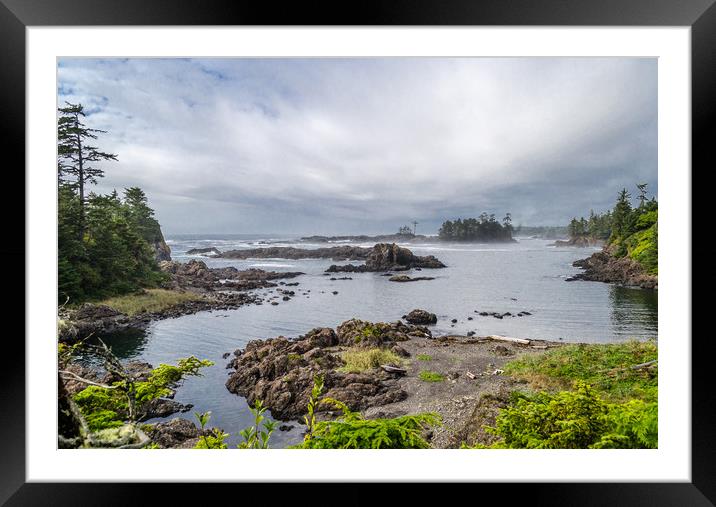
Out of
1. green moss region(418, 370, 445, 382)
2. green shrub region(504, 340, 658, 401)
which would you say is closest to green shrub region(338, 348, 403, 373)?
green moss region(418, 370, 445, 382)

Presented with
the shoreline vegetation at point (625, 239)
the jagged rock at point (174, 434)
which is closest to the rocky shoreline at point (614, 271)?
the shoreline vegetation at point (625, 239)

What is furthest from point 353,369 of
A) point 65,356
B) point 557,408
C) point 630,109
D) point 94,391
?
point 630,109

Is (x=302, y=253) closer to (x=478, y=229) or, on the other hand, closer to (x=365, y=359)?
(x=365, y=359)

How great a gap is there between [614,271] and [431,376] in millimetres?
1463

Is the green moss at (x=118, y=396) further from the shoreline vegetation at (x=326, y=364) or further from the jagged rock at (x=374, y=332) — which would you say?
the jagged rock at (x=374, y=332)

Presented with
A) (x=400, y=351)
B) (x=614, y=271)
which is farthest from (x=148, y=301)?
(x=614, y=271)

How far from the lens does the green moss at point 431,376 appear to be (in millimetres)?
2133

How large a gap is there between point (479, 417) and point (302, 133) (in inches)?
86.9

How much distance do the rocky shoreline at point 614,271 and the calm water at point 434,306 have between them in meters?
0.05

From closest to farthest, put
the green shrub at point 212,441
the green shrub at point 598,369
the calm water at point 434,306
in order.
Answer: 1. the green shrub at point 212,441
2. the green shrub at point 598,369
3. the calm water at point 434,306

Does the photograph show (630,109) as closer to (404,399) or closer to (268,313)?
(404,399)

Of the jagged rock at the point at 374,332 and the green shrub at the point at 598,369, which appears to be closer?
the green shrub at the point at 598,369
